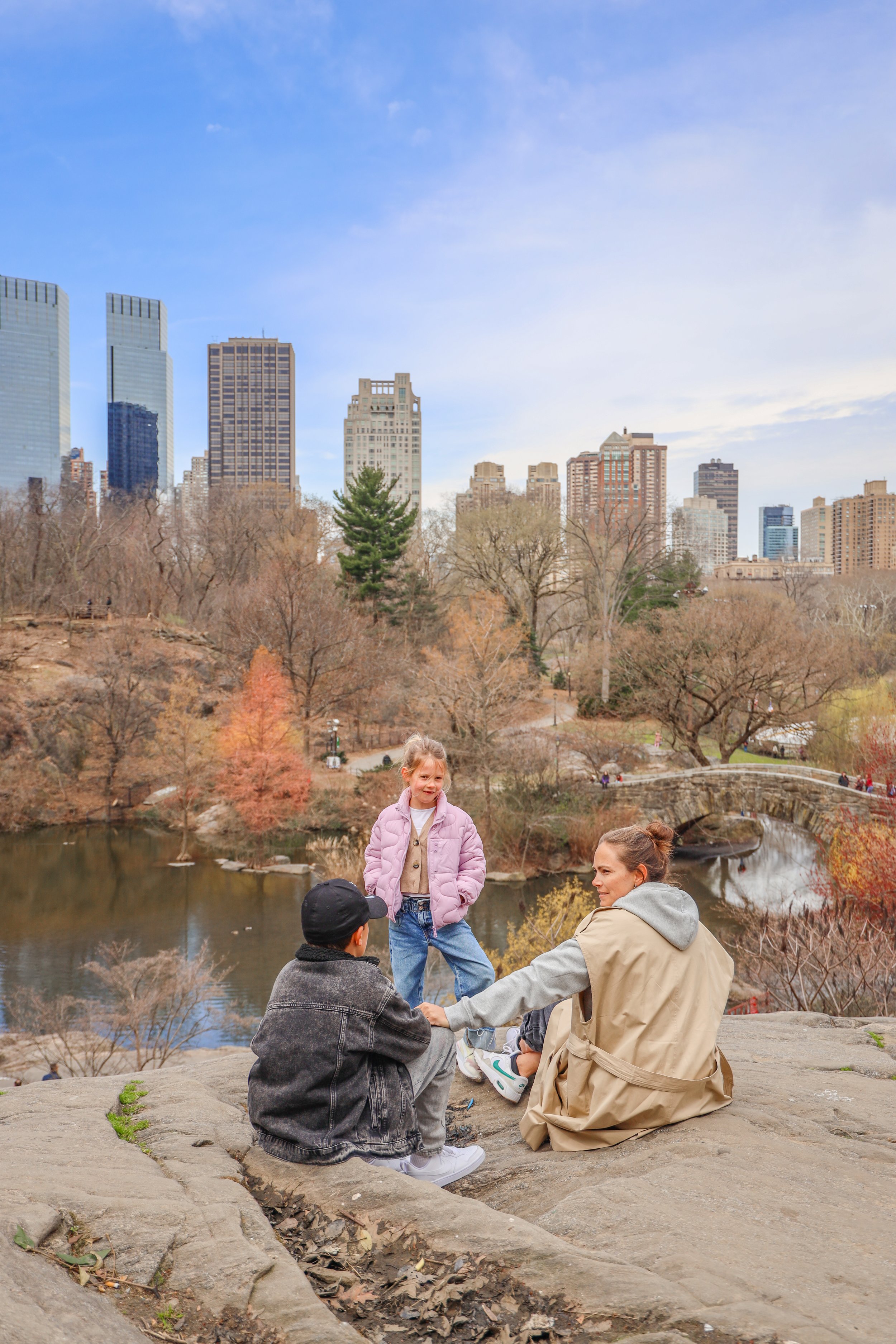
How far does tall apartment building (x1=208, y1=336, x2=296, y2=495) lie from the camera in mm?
131375

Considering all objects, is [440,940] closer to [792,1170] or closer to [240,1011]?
[792,1170]

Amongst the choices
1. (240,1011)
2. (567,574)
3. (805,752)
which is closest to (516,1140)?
(240,1011)

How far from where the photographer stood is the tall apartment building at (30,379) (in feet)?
461

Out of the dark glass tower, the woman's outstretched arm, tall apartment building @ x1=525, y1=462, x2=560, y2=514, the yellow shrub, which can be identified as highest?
the dark glass tower

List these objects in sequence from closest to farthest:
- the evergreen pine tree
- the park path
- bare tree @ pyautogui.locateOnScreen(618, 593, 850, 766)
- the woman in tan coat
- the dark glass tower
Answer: the woman in tan coat, bare tree @ pyautogui.locateOnScreen(618, 593, 850, 766), the park path, the evergreen pine tree, the dark glass tower

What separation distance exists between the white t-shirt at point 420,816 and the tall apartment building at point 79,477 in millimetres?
49827

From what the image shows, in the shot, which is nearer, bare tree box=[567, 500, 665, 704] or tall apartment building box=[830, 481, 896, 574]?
bare tree box=[567, 500, 665, 704]

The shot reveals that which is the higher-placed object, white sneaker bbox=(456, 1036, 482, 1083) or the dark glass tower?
the dark glass tower

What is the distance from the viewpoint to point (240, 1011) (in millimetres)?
14852

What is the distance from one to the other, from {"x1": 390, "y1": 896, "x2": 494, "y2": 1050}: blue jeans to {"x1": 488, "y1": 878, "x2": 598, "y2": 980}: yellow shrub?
35.2ft

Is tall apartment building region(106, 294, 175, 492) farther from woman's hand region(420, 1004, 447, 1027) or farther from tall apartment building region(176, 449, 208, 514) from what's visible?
woman's hand region(420, 1004, 447, 1027)

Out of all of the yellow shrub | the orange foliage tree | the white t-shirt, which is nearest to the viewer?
the white t-shirt

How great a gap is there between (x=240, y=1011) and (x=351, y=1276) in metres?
13.6

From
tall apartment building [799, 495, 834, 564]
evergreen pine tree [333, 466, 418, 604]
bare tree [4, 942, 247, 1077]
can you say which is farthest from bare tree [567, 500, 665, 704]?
tall apartment building [799, 495, 834, 564]
